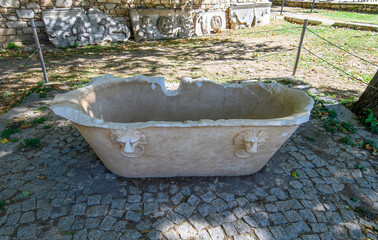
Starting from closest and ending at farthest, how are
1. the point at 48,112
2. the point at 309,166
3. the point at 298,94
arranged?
the point at 298,94, the point at 309,166, the point at 48,112

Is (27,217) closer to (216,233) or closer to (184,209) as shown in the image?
(184,209)

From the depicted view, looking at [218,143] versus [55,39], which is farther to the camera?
[55,39]

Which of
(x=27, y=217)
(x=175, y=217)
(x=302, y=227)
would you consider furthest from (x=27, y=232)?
(x=302, y=227)

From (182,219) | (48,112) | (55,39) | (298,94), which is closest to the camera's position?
(182,219)

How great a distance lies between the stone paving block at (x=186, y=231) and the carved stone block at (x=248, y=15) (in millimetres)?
9566

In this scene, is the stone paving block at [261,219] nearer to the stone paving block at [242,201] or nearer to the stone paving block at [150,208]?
the stone paving block at [242,201]

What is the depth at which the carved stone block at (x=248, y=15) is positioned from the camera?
1005 centimetres

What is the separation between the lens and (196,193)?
2.53m

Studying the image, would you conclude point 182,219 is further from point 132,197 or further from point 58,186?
point 58,186

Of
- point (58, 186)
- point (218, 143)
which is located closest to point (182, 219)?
point (218, 143)

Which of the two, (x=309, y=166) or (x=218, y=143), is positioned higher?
(x=218, y=143)

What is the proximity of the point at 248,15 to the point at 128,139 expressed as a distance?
9965 millimetres

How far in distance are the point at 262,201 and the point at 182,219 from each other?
2.77ft

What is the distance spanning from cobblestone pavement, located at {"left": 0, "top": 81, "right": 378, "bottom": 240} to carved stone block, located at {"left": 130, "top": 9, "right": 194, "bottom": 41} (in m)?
6.19
